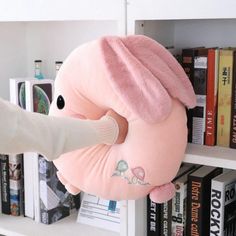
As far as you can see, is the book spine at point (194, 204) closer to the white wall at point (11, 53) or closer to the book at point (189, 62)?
the book at point (189, 62)

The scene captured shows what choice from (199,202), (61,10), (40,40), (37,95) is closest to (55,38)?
(40,40)

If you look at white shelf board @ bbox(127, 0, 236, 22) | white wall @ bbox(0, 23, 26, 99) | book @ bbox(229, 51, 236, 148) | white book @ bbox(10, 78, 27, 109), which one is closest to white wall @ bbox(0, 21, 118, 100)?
white wall @ bbox(0, 23, 26, 99)

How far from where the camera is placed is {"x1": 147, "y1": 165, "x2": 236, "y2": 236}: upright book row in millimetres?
1067

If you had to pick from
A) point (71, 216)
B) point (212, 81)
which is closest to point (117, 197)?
point (212, 81)

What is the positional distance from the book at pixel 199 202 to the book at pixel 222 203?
0.02 metres

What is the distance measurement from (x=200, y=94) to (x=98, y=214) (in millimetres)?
541

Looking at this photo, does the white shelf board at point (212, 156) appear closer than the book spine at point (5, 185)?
Yes

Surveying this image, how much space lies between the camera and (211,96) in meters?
1.02

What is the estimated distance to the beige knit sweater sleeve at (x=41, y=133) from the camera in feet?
2.24

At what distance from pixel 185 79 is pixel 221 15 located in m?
0.15

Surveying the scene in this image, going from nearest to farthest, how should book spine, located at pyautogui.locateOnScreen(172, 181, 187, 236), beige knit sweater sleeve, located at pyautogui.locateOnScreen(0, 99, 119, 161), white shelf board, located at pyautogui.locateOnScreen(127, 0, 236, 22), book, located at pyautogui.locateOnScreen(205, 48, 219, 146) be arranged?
beige knit sweater sleeve, located at pyautogui.locateOnScreen(0, 99, 119, 161)
white shelf board, located at pyautogui.locateOnScreen(127, 0, 236, 22)
book, located at pyautogui.locateOnScreen(205, 48, 219, 146)
book spine, located at pyautogui.locateOnScreen(172, 181, 187, 236)

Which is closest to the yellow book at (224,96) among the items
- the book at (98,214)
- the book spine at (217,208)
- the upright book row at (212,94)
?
the upright book row at (212,94)

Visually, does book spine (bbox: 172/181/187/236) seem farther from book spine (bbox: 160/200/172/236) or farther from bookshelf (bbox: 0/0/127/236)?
bookshelf (bbox: 0/0/127/236)

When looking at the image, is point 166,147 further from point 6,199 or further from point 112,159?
point 6,199
